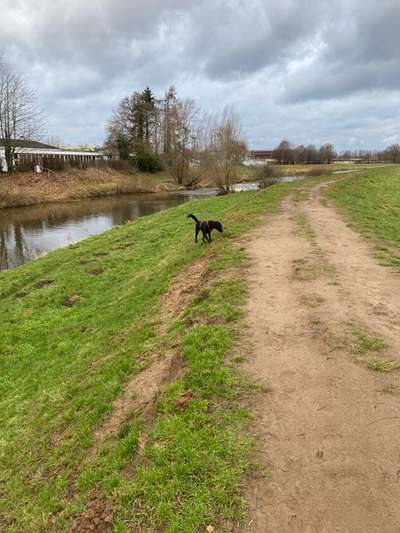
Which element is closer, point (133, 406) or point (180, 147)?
point (133, 406)

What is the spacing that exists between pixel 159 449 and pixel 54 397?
301 centimetres

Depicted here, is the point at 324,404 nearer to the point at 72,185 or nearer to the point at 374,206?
the point at 374,206

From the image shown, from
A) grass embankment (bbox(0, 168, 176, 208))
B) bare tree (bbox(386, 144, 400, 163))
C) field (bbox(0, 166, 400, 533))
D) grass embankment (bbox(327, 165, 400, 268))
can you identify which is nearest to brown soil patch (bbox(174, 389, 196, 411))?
field (bbox(0, 166, 400, 533))

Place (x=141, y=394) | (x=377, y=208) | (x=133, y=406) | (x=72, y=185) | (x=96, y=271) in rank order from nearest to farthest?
1. (x=133, y=406)
2. (x=141, y=394)
3. (x=96, y=271)
4. (x=377, y=208)
5. (x=72, y=185)

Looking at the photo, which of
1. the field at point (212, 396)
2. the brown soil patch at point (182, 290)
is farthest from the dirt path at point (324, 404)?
the brown soil patch at point (182, 290)

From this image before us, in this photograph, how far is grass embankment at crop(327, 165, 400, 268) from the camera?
9.84 metres

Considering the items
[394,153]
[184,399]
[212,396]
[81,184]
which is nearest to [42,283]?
[184,399]

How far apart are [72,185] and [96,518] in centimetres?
4639

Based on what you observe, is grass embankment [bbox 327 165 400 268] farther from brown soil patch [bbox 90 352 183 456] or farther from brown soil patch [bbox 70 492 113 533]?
brown soil patch [bbox 70 492 113 533]

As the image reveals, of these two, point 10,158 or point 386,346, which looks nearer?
point 386,346

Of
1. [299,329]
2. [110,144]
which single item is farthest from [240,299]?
[110,144]

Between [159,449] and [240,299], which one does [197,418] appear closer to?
[159,449]

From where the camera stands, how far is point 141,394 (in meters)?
4.86

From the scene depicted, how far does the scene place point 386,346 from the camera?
189 inches
